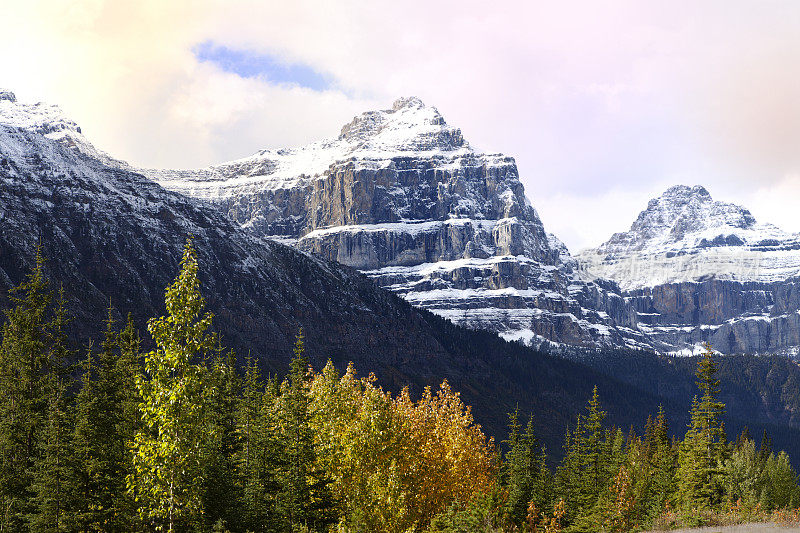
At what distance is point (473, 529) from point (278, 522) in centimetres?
1716

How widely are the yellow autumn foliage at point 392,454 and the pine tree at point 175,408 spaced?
1734cm

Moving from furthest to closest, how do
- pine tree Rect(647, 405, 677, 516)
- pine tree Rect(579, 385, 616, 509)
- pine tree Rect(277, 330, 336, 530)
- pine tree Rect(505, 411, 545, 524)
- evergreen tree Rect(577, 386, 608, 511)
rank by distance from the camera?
pine tree Rect(647, 405, 677, 516) < pine tree Rect(579, 385, 616, 509) < evergreen tree Rect(577, 386, 608, 511) < pine tree Rect(505, 411, 545, 524) < pine tree Rect(277, 330, 336, 530)

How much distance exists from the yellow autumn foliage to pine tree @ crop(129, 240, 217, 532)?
17343 mm

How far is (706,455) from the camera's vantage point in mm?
93312

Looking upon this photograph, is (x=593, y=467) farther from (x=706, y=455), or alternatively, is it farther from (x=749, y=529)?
(x=749, y=529)

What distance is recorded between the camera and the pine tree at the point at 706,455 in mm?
91438

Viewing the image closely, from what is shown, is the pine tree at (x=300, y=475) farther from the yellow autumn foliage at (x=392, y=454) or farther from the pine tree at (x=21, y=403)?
the pine tree at (x=21, y=403)

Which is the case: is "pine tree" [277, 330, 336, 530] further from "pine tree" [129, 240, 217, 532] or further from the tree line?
"pine tree" [129, 240, 217, 532]

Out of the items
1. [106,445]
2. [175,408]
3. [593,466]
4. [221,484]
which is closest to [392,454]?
[221,484]

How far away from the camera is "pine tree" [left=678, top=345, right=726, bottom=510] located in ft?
300

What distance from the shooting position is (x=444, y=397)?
64.1 metres

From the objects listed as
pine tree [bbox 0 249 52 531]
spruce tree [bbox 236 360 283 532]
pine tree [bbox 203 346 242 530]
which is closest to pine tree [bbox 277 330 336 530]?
spruce tree [bbox 236 360 283 532]

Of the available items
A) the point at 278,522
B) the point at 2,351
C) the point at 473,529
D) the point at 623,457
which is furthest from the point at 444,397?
the point at 623,457

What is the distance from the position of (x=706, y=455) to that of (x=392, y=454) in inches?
1981
